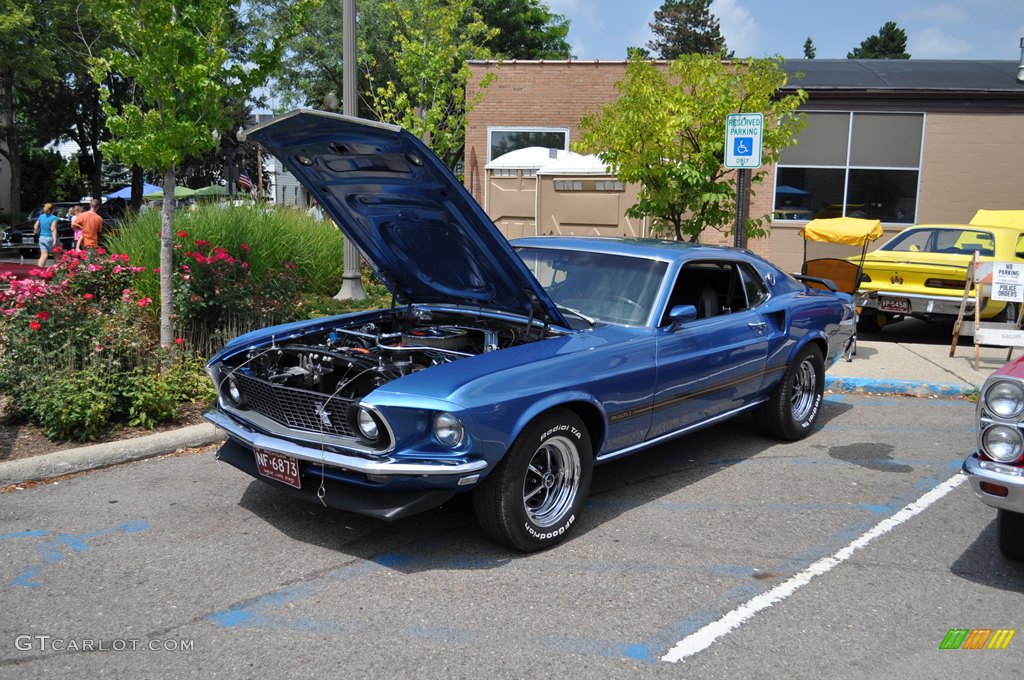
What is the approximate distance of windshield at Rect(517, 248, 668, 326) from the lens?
5129mm

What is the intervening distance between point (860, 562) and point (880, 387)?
15.2 ft

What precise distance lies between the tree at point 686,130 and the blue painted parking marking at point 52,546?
6.82m

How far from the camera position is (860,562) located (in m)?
4.26

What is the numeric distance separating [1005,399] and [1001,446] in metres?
0.22

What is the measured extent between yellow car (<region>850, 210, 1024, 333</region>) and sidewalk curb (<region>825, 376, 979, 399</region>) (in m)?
1.91

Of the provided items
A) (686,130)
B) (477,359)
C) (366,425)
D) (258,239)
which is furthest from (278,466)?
(686,130)

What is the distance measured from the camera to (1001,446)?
3.87 meters

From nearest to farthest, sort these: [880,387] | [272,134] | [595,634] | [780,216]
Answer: [595,634] < [272,134] < [880,387] < [780,216]

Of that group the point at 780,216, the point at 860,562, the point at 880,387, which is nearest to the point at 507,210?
the point at 780,216

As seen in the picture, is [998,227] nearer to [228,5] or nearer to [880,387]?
[880,387]

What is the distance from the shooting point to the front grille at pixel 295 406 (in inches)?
162

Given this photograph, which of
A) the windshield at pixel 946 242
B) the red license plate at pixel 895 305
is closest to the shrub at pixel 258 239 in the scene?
the red license plate at pixel 895 305

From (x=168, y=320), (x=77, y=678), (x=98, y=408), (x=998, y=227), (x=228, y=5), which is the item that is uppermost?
(x=228, y=5)

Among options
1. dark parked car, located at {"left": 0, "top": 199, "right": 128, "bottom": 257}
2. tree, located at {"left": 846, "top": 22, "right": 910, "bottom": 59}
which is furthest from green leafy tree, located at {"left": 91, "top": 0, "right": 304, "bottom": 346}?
tree, located at {"left": 846, "top": 22, "right": 910, "bottom": 59}
